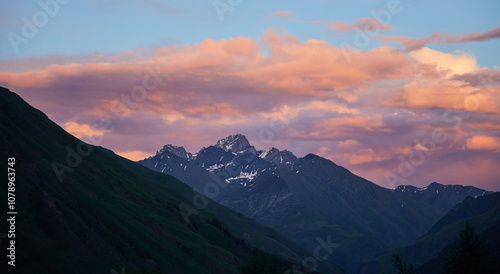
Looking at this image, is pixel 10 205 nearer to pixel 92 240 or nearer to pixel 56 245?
pixel 56 245

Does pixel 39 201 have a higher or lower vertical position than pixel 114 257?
higher

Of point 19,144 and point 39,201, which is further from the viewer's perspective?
point 19,144

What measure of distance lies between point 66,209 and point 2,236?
4218 cm

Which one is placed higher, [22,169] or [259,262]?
[22,169]

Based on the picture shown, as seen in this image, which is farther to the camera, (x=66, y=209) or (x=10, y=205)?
(x=66, y=209)

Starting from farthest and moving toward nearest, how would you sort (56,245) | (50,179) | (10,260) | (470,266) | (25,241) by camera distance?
(50,179) → (56,245) → (25,241) → (10,260) → (470,266)

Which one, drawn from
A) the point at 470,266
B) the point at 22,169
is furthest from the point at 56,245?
the point at 470,266

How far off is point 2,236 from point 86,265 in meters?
29.9

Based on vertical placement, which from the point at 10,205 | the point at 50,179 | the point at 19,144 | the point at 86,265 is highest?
the point at 19,144

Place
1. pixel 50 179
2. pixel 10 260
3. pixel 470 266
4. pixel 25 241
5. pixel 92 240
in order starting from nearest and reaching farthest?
pixel 470 266
pixel 10 260
pixel 25 241
pixel 92 240
pixel 50 179

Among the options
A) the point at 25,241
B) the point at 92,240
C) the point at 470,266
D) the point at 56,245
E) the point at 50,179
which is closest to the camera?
the point at 470,266

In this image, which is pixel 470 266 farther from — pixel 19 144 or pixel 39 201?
pixel 19 144

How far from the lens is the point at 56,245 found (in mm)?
156500

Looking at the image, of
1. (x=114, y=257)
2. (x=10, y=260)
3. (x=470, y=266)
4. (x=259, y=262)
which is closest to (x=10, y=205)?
(x=10, y=260)
